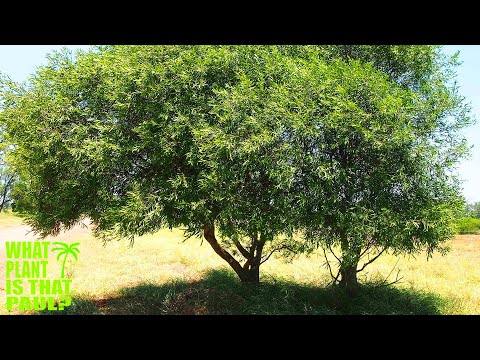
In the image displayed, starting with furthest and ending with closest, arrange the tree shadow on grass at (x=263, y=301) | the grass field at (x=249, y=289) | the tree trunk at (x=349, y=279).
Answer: the tree trunk at (x=349, y=279) → the grass field at (x=249, y=289) → the tree shadow on grass at (x=263, y=301)

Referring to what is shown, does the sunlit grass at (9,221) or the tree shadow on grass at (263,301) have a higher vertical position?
the sunlit grass at (9,221)

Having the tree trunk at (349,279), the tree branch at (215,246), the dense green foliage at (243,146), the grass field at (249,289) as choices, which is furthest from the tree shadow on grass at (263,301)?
the dense green foliage at (243,146)

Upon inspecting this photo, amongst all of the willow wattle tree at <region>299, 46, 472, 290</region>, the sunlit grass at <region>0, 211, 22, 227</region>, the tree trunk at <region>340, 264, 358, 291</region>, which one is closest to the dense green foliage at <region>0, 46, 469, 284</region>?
the willow wattle tree at <region>299, 46, 472, 290</region>

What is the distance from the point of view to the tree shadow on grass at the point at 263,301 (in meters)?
10.9

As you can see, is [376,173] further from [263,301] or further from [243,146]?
[263,301]

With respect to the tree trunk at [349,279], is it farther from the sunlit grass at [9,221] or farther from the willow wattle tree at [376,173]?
the sunlit grass at [9,221]

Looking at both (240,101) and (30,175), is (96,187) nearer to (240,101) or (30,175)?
(30,175)

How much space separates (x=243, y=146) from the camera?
29.0 ft

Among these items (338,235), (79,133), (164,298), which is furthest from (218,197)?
(164,298)

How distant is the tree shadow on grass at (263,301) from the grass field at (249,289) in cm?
3

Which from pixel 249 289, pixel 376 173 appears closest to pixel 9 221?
pixel 249 289

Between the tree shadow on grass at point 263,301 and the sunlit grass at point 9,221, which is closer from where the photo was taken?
the tree shadow on grass at point 263,301

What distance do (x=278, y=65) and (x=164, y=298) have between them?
25.8ft

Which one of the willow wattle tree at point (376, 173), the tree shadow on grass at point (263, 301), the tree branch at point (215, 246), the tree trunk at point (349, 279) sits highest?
the willow wattle tree at point (376, 173)
